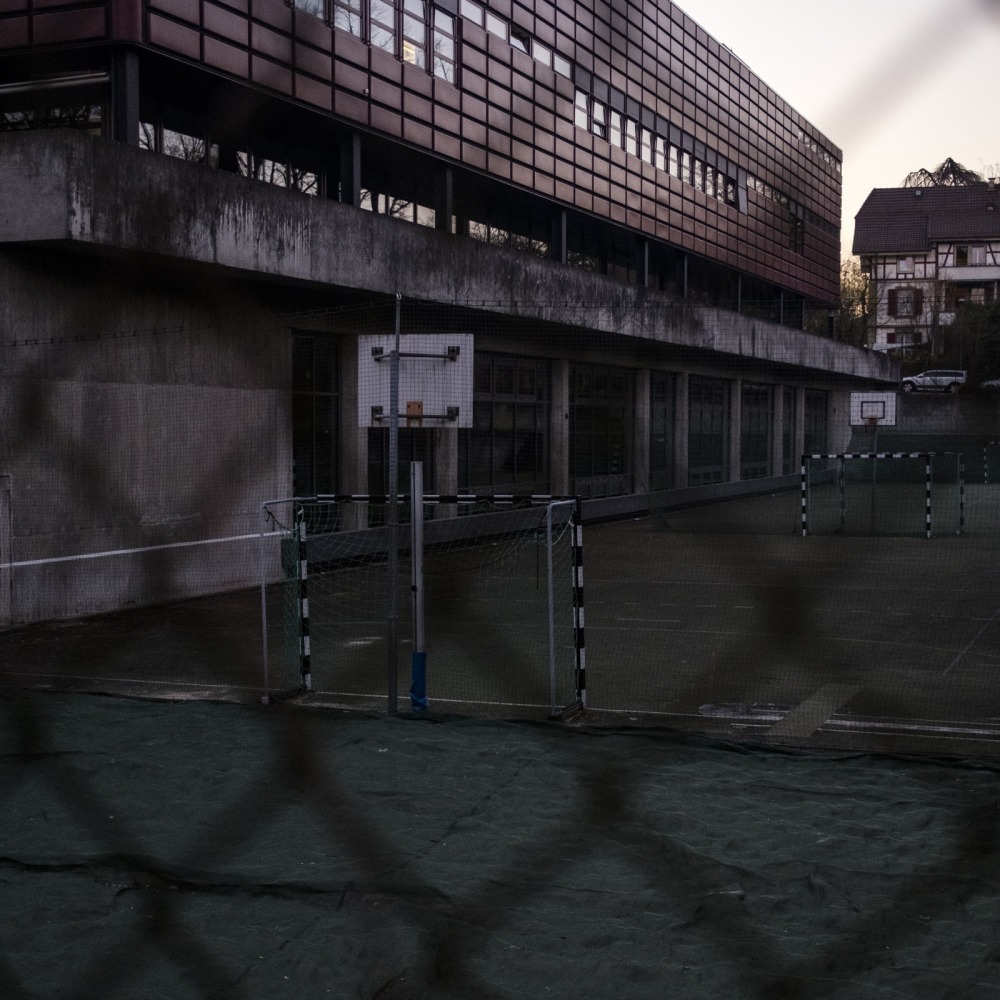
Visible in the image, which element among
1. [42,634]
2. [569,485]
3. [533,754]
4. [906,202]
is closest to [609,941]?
[533,754]

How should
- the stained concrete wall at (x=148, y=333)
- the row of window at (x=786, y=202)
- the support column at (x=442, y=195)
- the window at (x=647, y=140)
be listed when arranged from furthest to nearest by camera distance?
the support column at (x=442, y=195) → the stained concrete wall at (x=148, y=333) → the window at (x=647, y=140) → the row of window at (x=786, y=202)

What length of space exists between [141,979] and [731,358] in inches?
137

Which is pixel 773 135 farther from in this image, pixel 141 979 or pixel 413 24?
pixel 413 24

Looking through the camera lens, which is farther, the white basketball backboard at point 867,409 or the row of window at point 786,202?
the white basketball backboard at point 867,409

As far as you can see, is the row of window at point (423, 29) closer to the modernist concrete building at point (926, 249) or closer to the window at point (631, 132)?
the window at point (631, 132)

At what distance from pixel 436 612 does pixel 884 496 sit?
9713 mm

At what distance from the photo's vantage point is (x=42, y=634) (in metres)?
5.46

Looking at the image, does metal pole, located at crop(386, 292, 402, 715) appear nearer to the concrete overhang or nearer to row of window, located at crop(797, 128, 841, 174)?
the concrete overhang

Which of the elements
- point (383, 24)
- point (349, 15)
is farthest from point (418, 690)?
point (383, 24)

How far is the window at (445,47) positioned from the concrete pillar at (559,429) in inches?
129

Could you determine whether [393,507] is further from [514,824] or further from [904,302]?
[904,302]

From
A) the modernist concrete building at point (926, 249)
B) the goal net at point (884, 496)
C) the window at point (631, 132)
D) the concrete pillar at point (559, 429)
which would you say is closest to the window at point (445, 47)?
the concrete pillar at point (559, 429)

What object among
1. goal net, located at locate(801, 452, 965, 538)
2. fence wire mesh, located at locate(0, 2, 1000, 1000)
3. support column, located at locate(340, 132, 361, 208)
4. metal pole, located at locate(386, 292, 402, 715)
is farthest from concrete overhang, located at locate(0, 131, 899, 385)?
goal net, located at locate(801, 452, 965, 538)

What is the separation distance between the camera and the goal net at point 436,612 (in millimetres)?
4004
